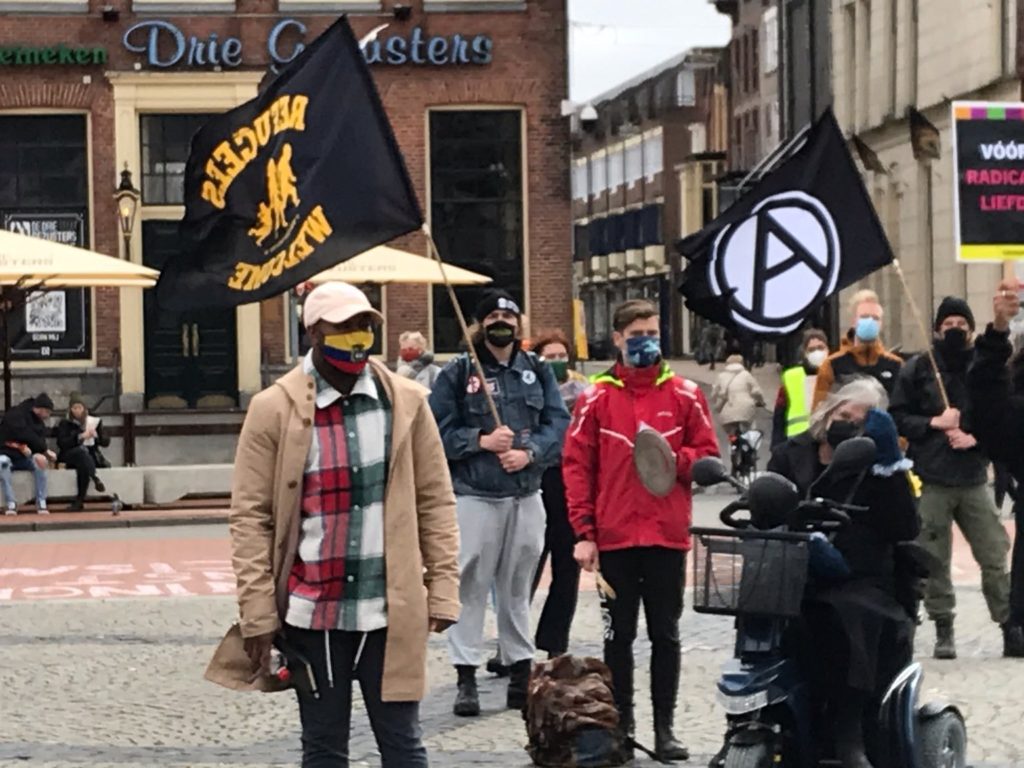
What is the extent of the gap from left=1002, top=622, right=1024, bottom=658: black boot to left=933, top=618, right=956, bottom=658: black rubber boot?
0.26 m

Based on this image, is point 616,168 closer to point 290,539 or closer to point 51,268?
point 51,268

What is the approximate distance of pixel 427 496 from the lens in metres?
7.43

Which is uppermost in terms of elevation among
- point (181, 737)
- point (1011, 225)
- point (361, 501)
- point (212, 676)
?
point (1011, 225)

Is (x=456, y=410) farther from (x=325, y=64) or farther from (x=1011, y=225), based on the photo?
(x=1011, y=225)

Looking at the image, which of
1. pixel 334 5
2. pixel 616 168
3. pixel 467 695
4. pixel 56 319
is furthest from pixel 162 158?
pixel 616 168

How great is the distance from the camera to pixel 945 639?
12836mm

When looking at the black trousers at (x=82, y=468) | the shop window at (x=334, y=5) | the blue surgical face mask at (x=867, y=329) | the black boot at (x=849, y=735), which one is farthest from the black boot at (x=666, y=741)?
the shop window at (x=334, y=5)

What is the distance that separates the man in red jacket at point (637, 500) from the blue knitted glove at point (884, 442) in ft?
5.36

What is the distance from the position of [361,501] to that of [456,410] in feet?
13.3

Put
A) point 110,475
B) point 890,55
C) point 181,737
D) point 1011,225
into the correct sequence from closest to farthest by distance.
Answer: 1. point 181,737
2. point 1011,225
3. point 110,475
4. point 890,55

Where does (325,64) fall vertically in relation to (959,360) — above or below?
above

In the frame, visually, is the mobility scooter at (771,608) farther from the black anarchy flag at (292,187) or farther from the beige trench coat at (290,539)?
the black anarchy flag at (292,187)

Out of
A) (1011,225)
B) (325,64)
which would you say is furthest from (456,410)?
(1011,225)

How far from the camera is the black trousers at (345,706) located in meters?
7.21
